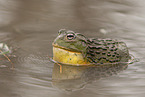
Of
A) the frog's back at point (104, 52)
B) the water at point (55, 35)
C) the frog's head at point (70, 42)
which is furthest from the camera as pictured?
the frog's back at point (104, 52)

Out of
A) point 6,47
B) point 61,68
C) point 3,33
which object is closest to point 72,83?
point 61,68

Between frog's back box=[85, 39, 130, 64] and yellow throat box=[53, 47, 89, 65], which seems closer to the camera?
yellow throat box=[53, 47, 89, 65]

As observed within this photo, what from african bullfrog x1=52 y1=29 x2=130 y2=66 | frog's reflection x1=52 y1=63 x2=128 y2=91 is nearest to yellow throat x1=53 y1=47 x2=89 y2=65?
african bullfrog x1=52 y1=29 x2=130 y2=66

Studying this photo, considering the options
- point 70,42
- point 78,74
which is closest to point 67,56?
point 70,42

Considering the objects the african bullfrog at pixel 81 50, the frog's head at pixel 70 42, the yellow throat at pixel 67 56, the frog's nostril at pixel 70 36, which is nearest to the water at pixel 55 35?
the yellow throat at pixel 67 56

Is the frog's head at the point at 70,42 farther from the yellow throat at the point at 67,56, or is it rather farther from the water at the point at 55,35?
the water at the point at 55,35

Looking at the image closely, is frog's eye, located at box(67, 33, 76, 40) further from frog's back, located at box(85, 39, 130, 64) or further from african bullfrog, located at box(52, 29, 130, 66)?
frog's back, located at box(85, 39, 130, 64)

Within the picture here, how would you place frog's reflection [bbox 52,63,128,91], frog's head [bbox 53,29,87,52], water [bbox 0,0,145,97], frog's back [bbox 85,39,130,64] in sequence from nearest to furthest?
water [bbox 0,0,145,97], frog's reflection [bbox 52,63,128,91], frog's head [bbox 53,29,87,52], frog's back [bbox 85,39,130,64]
